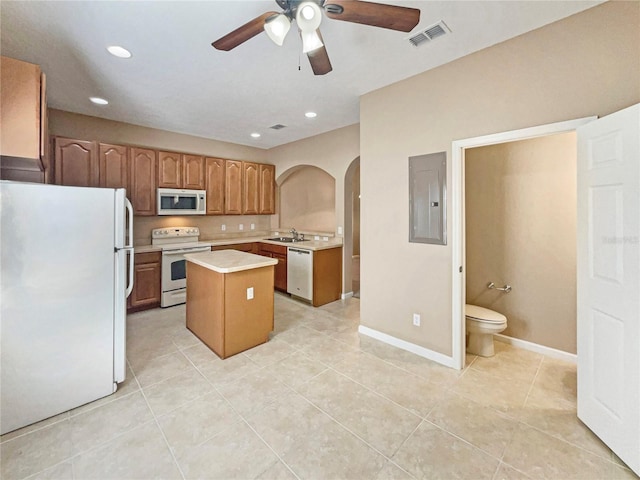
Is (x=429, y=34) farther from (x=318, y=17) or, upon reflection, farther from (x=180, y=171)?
(x=180, y=171)

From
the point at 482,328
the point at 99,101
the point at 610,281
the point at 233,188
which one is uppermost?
the point at 99,101

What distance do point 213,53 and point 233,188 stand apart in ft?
9.95

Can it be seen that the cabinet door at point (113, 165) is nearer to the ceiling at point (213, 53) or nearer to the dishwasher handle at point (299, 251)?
the ceiling at point (213, 53)

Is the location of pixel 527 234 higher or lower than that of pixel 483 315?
higher

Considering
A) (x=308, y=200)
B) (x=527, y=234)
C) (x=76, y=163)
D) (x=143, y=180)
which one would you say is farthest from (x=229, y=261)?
(x=308, y=200)

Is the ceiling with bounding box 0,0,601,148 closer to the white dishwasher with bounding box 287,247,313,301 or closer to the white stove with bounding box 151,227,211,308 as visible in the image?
the white stove with bounding box 151,227,211,308

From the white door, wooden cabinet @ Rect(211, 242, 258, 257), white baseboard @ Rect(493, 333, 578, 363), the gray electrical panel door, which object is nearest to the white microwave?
wooden cabinet @ Rect(211, 242, 258, 257)

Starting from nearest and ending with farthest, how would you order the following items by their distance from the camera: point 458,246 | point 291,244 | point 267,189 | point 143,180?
1. point 458,246
2. point 143,180
3. point 291,244
4. point 267,189

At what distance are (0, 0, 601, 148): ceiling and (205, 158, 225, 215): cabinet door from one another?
116cm

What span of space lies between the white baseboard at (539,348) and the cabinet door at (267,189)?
4.44 meters

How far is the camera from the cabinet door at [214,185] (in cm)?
496

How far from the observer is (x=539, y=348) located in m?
2.93

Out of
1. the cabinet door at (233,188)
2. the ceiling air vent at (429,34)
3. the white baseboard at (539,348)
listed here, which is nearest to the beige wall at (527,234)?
the white baseboard at (539,348)

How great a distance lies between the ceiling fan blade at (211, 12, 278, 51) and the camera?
1523 mm
